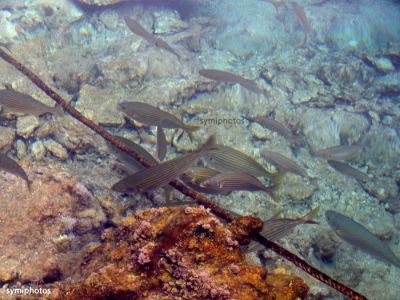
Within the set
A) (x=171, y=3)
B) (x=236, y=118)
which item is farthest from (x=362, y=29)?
(x=236, y=118)

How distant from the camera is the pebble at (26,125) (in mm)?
4535

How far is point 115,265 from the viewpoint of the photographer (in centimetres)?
198

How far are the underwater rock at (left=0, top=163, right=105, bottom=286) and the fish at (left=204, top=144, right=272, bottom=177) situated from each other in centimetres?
143

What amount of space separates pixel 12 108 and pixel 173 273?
3101 millimetres

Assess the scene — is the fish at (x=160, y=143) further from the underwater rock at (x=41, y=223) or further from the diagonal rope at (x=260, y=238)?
the diagonal rope at (x=260, y=238)

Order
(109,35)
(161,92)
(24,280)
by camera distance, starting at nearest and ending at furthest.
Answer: (24,280) < (161,92) < (109,35)

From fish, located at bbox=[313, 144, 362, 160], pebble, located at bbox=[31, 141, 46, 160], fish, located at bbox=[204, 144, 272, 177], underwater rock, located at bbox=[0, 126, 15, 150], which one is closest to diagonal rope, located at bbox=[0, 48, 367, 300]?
fish, located at bbox=[204, 144, 272, 177]

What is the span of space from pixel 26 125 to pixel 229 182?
9.97 feet

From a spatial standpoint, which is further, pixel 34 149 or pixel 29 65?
pixel 29 65

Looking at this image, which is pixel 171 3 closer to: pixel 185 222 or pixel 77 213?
pixel 77 213

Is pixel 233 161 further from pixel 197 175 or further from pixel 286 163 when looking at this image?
pixel 286 163

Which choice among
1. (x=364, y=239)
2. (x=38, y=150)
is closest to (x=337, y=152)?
(x=364, y=239)

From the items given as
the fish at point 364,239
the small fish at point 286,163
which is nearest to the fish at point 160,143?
the small fish at point 286,163

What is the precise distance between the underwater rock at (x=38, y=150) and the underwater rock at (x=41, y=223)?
1016 mm
